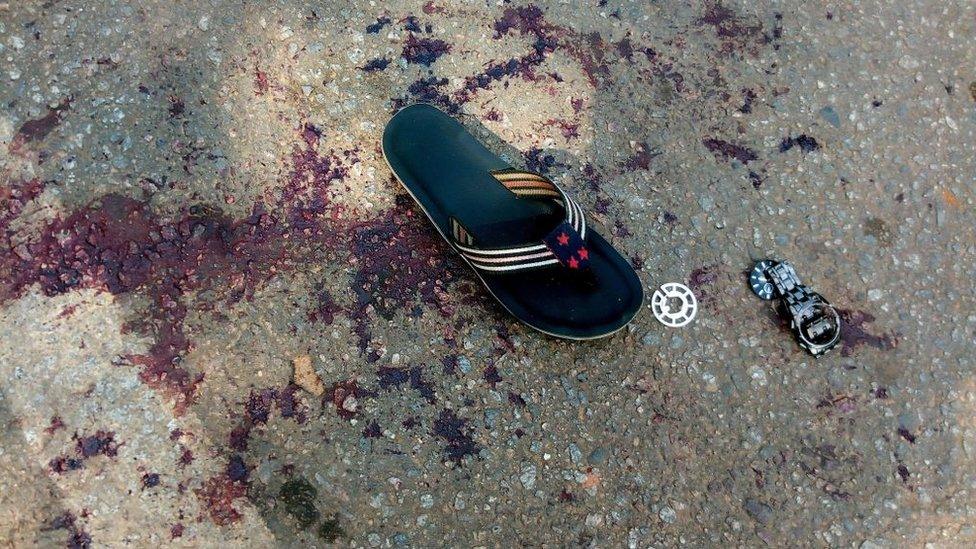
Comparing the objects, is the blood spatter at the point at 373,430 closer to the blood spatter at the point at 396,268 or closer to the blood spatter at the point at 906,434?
the blood spatter at the point at 396,268

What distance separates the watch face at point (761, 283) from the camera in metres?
2.70

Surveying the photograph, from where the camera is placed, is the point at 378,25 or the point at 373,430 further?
the point at 378,25

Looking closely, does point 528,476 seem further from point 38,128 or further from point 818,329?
point 38,128

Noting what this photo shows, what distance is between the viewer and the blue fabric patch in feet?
7.40

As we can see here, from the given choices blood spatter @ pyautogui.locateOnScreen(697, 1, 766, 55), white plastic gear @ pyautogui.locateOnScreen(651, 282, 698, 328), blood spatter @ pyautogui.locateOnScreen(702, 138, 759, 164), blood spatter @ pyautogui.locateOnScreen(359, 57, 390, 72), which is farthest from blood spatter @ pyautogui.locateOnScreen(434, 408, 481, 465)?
blood spatter @ pyautogui.locateOnScreen(697, 1, 766, 55)

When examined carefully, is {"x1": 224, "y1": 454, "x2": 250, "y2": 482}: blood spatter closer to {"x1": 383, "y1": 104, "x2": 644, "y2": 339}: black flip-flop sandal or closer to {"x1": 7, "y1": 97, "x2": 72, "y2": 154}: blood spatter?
{"x1": 383, "y1": 104, "x2": 644, "y2": 339}: black flip-flop sandal

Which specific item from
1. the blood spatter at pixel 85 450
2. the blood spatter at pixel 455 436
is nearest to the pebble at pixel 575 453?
the blood spatter at pixel 455 436

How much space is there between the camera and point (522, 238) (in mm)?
2461

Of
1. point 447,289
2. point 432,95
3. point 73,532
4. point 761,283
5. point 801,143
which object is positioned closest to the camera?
point 73,532

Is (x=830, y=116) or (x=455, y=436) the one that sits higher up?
(x=830, y=116)

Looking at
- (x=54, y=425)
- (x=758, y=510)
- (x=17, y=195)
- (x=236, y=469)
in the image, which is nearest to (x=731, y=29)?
(x=758, y=510)

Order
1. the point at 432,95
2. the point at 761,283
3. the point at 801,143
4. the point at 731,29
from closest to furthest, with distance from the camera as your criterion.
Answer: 1. the point at 761,283
2. the point at 432,95
3. the point at 801,143
4. the point at 731,29

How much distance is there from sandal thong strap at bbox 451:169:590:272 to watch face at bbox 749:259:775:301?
0.82m

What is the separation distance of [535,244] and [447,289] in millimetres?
467
